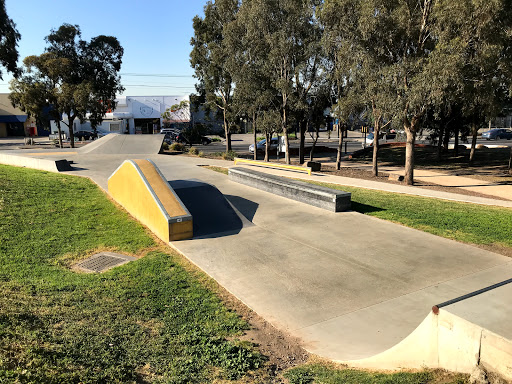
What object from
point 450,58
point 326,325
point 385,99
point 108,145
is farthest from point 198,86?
point 326,325

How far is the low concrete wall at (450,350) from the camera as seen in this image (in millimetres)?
3439

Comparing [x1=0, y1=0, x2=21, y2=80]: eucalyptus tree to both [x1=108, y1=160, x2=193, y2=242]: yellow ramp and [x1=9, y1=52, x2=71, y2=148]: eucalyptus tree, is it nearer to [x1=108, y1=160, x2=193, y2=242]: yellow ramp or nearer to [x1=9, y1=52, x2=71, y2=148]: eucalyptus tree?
[x1=9, y1=52, x2=71, y2=148]: eucalyptus tree

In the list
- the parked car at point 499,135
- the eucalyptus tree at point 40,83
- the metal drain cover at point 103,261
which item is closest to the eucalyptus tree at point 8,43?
the eucalyptus tree at point 40,83

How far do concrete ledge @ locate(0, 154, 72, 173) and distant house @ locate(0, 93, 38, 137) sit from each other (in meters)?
42.2

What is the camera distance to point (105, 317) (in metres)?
5.77

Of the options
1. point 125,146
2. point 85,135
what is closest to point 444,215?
point 125,146

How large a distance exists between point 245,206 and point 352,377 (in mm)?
8651

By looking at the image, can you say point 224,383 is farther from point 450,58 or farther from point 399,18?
point 399,18

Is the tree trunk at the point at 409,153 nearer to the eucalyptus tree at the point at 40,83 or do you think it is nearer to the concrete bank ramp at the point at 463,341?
the concrete bank ramp at the point at 463,341

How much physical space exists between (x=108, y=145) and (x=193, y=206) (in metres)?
18.4

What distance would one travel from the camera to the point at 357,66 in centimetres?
1864

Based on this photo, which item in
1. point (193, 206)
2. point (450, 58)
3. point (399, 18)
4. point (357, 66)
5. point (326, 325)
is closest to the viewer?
point (326, 325)

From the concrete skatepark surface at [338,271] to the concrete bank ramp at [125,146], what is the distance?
16.5 meters

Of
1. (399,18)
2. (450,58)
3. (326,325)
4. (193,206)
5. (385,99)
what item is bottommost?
(326,325)
